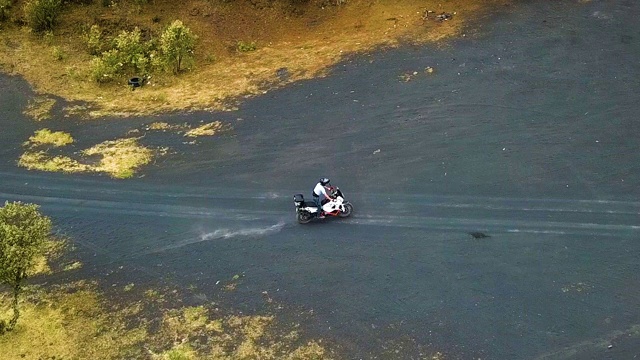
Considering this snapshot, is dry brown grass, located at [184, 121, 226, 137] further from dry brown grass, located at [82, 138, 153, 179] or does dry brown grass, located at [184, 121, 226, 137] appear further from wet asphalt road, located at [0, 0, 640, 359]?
dry brown grass, located at [82, 138, 153, 179]

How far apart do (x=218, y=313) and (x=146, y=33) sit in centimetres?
2173

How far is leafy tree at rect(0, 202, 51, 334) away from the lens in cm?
1659

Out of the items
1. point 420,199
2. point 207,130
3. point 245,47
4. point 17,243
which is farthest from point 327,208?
point 245,47

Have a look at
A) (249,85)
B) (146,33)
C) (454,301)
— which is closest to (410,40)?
(249,85)

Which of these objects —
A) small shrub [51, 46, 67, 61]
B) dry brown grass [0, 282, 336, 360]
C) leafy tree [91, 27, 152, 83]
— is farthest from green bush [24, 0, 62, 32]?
dry brown grass [0, 282, 336, 360]

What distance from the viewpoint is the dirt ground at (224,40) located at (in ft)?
96.8

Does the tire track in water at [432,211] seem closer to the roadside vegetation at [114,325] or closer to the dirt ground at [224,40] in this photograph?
the roadside vegetation at [114,325]

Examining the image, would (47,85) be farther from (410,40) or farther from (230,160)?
(410,40)

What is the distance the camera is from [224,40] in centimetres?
3350

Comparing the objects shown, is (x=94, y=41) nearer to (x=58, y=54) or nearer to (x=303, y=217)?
(x=58, y=54)

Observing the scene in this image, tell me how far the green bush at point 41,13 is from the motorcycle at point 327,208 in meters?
23.0

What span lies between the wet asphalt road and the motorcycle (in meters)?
0.39

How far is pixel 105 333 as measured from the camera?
57.0ft

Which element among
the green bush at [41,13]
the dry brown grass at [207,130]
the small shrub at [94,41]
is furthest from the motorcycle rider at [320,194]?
the green bush at [41,13]
